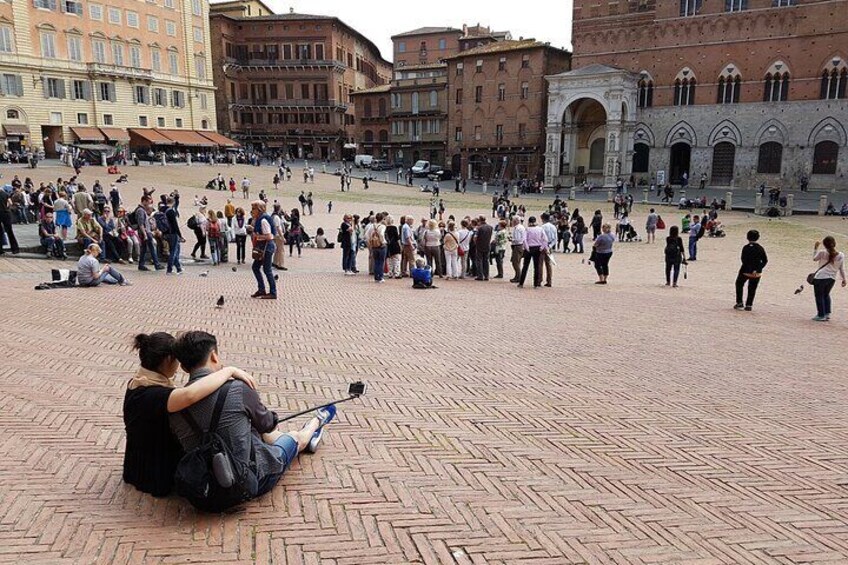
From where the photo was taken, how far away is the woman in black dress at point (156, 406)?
372 centimetres

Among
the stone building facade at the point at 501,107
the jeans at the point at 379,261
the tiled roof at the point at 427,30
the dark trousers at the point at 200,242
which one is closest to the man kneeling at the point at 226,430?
the jeans at the point at 379,261

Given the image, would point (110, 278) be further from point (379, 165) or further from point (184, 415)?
point (379, 165)

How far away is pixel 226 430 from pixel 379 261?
1142 centimetres

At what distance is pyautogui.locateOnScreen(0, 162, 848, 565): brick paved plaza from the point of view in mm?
3799

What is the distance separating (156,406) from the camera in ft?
12.5

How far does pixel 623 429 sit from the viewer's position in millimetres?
5793

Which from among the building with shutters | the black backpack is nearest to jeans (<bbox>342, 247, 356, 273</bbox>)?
the black backpack

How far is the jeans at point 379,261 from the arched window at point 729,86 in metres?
42.8

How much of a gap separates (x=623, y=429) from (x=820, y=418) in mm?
2328

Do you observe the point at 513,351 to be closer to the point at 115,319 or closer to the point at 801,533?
the point at 801,533

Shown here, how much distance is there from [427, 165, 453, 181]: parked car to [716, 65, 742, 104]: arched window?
23641 millimetres

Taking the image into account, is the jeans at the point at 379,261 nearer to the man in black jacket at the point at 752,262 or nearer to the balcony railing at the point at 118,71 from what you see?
the man in black jacket at the point at 752,262

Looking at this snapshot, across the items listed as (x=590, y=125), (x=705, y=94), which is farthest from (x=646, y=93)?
(x=590, y=125)

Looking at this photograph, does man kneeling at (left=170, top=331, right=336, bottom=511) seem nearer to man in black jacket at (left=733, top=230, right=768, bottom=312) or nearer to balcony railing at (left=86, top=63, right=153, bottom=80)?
man in black jacket at (left=733, top=230, right=768, bottom=312)
